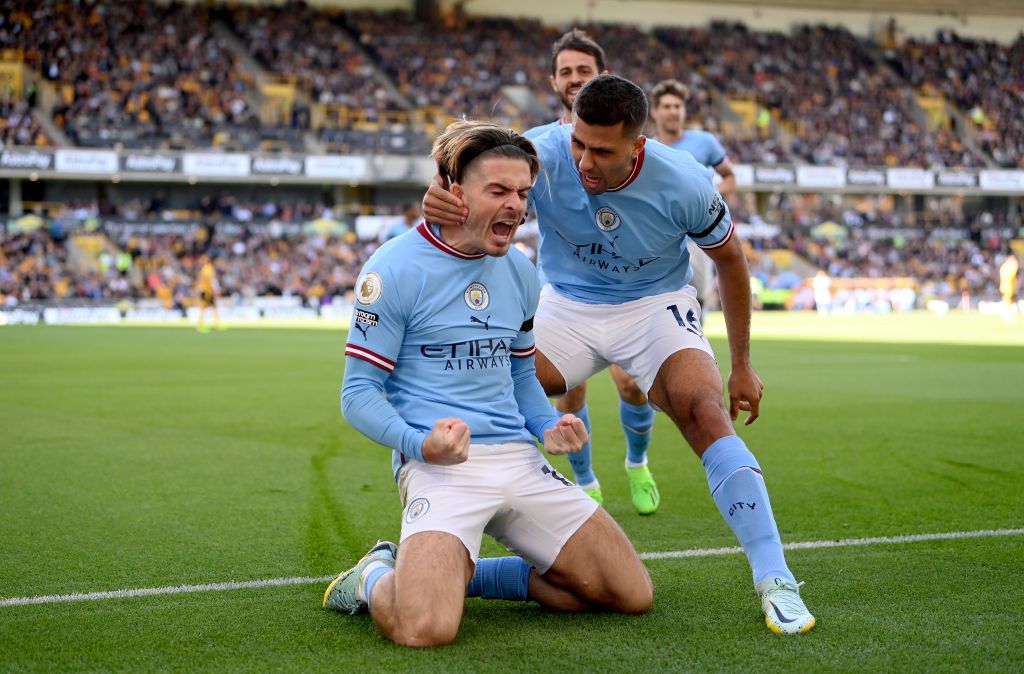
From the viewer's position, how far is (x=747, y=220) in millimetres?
48781

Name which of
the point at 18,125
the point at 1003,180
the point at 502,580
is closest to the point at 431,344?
the point at 502,580

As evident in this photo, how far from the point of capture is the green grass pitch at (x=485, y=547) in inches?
147

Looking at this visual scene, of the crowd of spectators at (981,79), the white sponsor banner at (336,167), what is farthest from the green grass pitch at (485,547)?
the crowd of spectators at (981,79)

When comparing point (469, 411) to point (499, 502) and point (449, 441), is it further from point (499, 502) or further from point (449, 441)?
point (449, 441)

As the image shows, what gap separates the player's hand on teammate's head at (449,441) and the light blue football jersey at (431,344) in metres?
0.16

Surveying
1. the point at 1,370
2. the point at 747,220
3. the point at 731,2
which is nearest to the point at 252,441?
the point at 1,370

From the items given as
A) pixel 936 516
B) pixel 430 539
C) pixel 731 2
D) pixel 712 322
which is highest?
pixel 731 2

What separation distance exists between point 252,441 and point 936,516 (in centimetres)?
535

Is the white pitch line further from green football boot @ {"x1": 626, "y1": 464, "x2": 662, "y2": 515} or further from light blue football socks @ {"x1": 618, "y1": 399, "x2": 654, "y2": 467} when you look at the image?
light blue football socks @ {"x1": 618, "y1": 399, "x2": 654, "y2": 467}

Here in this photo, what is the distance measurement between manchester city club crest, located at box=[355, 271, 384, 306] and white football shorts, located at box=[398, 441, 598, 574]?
64cm

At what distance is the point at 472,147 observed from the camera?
13.5 ft

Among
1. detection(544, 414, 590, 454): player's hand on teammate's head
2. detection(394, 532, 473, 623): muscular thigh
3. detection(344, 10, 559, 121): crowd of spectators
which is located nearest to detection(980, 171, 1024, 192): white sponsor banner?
detection(344, 10, 559, 121): crowd of spectators

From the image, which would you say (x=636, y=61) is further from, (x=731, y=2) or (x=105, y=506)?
(x=105, y=506)

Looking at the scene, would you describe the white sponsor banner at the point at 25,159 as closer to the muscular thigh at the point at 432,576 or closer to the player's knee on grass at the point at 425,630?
the muscular thigh at the point at 432,576
